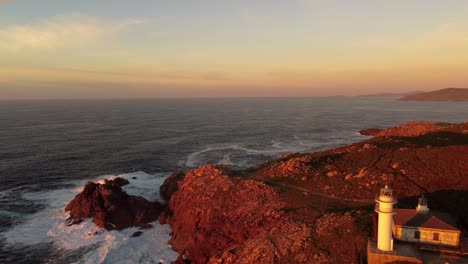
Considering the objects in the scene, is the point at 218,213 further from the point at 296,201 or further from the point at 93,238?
the point at 93,238

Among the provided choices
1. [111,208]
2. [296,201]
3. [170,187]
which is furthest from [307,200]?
[111,208]

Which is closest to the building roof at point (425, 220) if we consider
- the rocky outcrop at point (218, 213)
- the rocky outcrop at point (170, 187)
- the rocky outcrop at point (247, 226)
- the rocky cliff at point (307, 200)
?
the rocky cliff at point (307, 200)

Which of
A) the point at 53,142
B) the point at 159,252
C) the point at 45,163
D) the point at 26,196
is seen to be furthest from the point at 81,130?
the point at 159,252

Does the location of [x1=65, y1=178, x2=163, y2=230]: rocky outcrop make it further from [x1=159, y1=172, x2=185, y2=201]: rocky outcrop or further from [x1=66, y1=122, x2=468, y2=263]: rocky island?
[x1=159, y1=172, x2=185, y2=201]: rocky outcrop

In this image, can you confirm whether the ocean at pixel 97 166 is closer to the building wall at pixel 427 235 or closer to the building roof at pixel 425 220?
the building wall at pixel 427 235

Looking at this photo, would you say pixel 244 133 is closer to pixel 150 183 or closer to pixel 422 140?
pixel 150 183

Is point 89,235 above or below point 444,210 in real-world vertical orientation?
below

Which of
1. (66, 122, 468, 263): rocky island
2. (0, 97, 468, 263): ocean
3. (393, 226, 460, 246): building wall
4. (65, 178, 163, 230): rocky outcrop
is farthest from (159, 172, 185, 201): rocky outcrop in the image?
(393, 226, 460, 246): building wall
